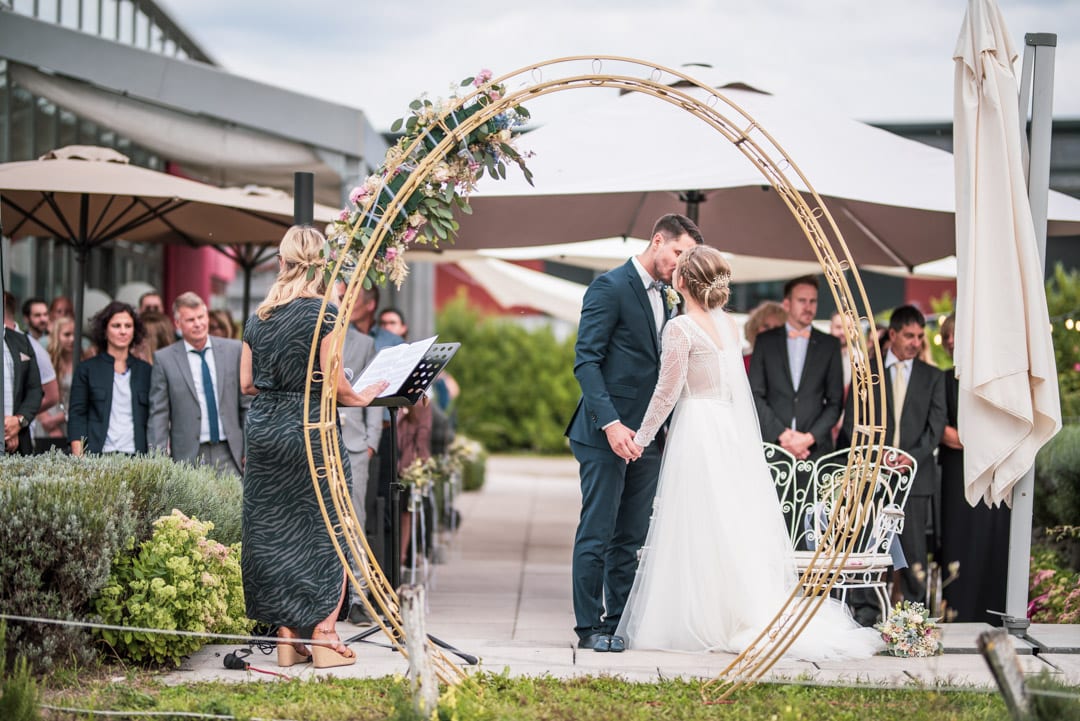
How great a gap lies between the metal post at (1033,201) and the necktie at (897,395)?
107 cm

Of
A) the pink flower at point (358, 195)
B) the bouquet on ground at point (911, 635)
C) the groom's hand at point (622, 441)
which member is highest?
the pink flower at point (358, 195)

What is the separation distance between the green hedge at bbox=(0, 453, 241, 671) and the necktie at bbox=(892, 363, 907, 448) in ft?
13.3

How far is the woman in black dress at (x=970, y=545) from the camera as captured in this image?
6957 mm

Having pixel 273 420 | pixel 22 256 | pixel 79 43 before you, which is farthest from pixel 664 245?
pixel 22 256

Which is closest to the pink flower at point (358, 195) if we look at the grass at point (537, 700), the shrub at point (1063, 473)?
the grass at point (537, 700)

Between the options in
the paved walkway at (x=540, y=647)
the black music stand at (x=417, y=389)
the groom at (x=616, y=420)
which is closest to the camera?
the black music stand at (x=417, y=389)

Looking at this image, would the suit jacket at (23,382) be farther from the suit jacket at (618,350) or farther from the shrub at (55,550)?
the suit jacket at (618,350)

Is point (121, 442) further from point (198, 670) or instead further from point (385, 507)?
Result: point (198, 670)

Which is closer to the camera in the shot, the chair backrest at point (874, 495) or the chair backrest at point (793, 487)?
the chair backrest at point (874, 495)

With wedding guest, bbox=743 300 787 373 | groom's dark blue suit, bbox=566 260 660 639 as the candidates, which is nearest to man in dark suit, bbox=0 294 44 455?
groom's dark blue suit, bbox=566 260 660 639

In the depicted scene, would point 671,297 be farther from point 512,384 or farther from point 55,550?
point 512,384

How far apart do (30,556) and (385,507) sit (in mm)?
3017

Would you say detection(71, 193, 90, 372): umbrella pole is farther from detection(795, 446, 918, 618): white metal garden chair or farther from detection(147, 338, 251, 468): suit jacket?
detection(795, 446, 918, 618): white metal garden chair

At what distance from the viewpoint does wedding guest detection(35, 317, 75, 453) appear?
26.6ft
